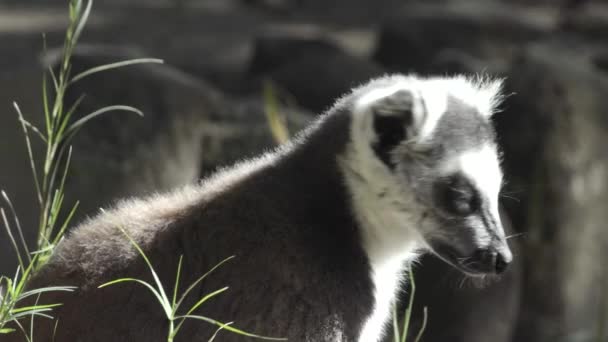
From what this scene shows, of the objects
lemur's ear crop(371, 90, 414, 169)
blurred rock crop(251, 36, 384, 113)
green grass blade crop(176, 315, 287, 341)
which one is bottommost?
blurred rock crop(251, 36, 384, 113)

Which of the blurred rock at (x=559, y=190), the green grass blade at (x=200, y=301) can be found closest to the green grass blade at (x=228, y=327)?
the green grass blade at (x=200, y=301)

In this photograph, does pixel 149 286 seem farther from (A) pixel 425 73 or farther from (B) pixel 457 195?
(A) pixel 425 73

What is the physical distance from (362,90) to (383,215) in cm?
43

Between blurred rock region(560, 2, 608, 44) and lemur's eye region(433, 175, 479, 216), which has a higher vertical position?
lemur's eye region(433, 175, 479, 216)

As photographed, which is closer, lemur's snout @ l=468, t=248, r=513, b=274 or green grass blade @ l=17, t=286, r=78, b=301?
green grass blade @ l=17, t=286, r=78, b=301

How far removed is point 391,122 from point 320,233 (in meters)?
0.42

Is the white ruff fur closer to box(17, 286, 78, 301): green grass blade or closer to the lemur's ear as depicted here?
the lemur's ear

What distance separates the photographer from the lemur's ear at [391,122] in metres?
2.94

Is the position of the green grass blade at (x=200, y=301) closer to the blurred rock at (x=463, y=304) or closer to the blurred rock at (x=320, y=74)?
the blurred rock at (x=463, y=304)

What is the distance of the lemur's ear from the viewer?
2936 mm

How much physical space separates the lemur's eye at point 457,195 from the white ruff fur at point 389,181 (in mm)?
36

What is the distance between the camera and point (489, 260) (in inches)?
118

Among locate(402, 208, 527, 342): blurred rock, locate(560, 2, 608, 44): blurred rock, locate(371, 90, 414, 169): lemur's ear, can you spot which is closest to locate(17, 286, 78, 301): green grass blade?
locate(371, 90, 414, 169): lemur's ear

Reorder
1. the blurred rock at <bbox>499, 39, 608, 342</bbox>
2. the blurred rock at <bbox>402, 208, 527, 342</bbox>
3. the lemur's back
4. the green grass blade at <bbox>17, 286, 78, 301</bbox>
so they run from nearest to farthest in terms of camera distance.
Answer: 1. the green grass blade at <bbox>17, 286, 78, 301</bbox>
2. the lemur's back
3. the blurred rock at <bbox>402, 208, 527, 342</bbox>
4. the blurred rock at <bbox>499, 39, 608, 342</bbox>
